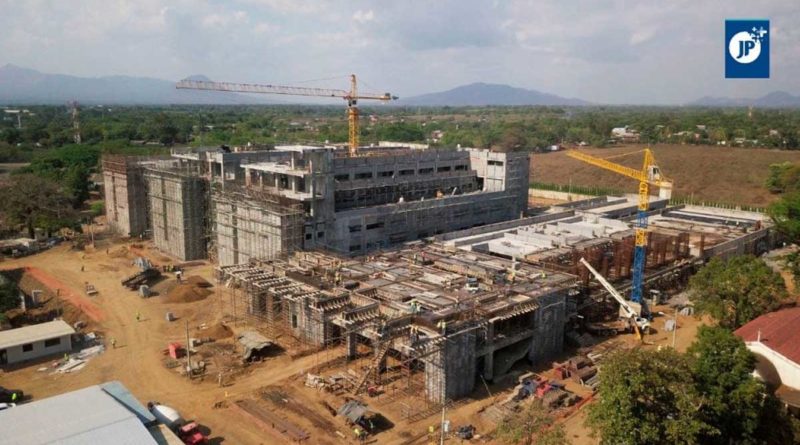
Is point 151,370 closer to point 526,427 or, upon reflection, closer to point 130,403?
point 130,403

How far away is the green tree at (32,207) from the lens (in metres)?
56.8

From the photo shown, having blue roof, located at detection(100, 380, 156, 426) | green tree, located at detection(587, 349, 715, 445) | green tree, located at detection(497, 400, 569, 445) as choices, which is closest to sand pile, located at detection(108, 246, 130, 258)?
blue roof, located at detection(100, 380, 156, 426)

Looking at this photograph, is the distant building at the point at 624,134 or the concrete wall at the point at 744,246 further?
the distant building at the point at 624,134

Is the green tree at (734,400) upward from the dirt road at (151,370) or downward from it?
upward

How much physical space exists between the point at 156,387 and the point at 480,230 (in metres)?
30.2

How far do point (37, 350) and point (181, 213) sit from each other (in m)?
21.3

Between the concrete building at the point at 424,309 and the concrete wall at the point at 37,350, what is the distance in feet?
32.5

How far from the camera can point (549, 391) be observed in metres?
28.4

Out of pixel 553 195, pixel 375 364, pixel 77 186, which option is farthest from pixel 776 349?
pixel 77 186

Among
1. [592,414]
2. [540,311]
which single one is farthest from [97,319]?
[592,414]

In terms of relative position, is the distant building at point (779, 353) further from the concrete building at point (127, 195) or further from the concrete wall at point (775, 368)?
the concrete building at point (127, 195)

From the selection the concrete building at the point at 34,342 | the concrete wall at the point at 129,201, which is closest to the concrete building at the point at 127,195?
the concrete wall at the point at 129,201

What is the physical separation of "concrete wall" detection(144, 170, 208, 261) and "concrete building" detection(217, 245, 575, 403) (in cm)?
1513

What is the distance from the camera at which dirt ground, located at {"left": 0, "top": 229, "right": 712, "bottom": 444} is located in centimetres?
2555
